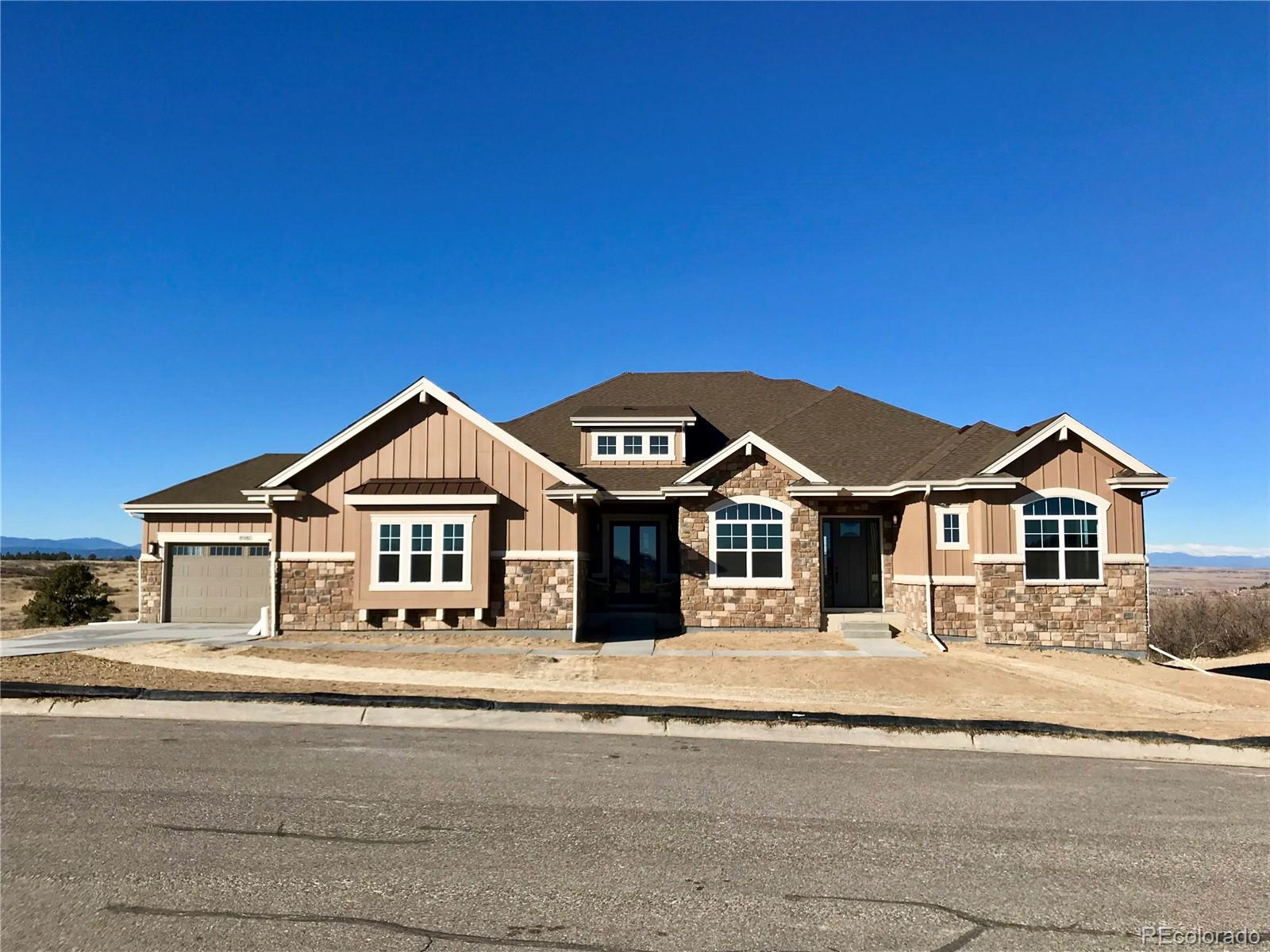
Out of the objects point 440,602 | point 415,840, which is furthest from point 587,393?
point 415,840

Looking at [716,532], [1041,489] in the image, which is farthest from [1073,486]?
[716,532]

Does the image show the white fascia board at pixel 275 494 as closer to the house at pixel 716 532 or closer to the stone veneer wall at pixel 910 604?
the house at pixel 716 532

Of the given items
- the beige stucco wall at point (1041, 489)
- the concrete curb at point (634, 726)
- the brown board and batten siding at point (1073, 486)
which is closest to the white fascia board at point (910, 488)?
the beige stucco wall at point (1041, 489)

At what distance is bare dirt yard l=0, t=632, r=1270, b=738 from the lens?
484 inches

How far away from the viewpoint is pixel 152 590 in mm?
21953

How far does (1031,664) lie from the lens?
16.1 meters

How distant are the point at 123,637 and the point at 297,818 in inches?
596

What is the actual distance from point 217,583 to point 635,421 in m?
12.6

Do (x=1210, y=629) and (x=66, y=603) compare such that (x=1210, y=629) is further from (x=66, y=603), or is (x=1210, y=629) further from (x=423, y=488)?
(x=66, y=603)

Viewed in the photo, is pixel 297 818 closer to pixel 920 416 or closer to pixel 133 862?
pixel 133 862

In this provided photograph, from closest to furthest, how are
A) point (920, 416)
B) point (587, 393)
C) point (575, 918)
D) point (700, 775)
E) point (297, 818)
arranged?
point (575, 918)
point (297, 818)
point (700, 775)
point (920, 416)
point (587, 393)

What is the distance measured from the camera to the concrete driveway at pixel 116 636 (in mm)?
16547

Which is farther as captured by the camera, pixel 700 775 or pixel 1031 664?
pixel 1031 664

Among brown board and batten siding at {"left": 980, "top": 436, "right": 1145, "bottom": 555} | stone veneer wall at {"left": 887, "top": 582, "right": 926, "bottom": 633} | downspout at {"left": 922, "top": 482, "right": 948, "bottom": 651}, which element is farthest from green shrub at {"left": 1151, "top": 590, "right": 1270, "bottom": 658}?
downspout at {"left": 922, "top": 482, "right": 948, "bottom": 651}
